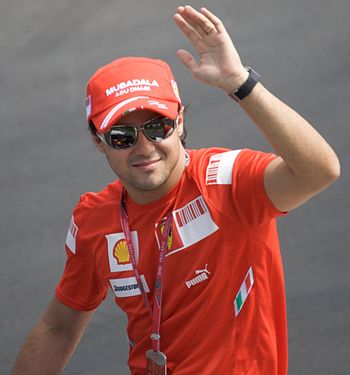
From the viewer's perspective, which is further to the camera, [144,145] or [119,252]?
[119,252]

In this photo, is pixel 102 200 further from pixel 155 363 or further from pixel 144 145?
pixel 155 363

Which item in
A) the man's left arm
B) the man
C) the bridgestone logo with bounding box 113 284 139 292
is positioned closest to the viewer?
the man's left arm

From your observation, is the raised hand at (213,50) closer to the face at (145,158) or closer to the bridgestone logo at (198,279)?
the face at (145,158)

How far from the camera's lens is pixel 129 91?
3.33m

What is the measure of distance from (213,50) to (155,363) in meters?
1.05

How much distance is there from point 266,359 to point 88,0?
5.23 metres

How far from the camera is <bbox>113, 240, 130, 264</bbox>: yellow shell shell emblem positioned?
3492mm

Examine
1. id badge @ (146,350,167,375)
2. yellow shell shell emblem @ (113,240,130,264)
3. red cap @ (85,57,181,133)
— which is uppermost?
red cap @ (85,57,181,133)

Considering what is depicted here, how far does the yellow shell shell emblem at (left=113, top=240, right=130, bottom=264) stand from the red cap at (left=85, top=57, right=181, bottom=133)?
1.33 ft

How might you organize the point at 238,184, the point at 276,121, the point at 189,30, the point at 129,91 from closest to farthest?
1. the point at 276,121
2. the point at 189,30
3. the point at 238,184
4. the point at 129,91

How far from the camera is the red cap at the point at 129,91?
326 centimetres

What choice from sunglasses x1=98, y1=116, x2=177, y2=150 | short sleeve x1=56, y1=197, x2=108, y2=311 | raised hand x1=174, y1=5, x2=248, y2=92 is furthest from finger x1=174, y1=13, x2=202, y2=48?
short sleeve x1=56, y1=197, x2=108, y2=311

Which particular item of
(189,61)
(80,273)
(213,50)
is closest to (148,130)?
(189,61)

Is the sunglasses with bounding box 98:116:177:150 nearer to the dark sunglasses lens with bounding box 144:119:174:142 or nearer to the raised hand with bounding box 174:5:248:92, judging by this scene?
the dark sunglasses lens with bounding box 144:119:174:142
